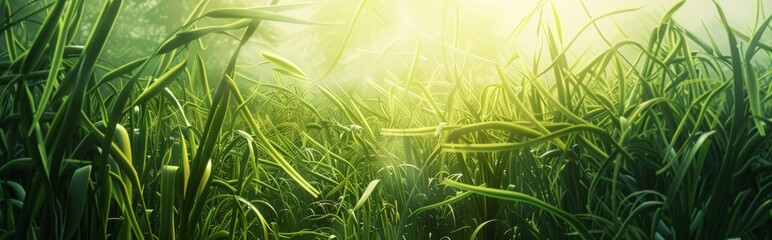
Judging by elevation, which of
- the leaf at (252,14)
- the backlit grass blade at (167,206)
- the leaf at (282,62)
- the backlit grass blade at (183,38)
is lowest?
the backlit grass blade at (167,206)

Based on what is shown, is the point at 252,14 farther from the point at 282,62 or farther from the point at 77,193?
the point at 77,193

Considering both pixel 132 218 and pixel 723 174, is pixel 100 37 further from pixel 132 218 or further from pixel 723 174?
pixel 723 174

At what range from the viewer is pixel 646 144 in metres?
0.65

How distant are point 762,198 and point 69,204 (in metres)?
0.62

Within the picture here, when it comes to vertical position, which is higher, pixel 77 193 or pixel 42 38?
pixel 42 38

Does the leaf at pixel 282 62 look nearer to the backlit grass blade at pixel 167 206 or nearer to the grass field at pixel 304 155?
the grass field at pixel 304 155

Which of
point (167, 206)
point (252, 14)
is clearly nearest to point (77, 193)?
point (167, 206)

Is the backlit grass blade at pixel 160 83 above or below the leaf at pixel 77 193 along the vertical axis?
above

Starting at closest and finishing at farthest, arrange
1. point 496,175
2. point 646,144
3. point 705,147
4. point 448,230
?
point 705,147
point 646,144
point 496,175
point 448,230

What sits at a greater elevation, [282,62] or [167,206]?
[282,62]

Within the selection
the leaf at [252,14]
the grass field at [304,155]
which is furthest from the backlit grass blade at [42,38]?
the leaf at [252,14]

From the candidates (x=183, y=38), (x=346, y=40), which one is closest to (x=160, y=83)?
(x=183, y=38)

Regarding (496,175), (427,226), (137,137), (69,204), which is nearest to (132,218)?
(69,204)

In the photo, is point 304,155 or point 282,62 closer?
point 282,62
